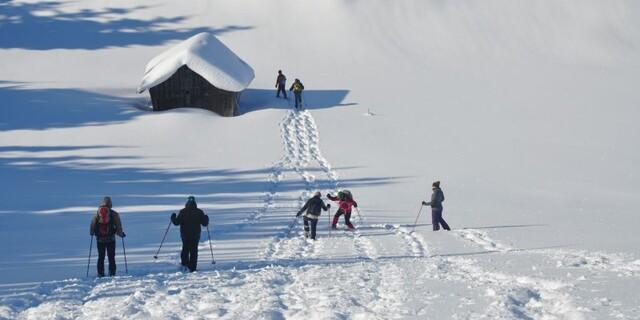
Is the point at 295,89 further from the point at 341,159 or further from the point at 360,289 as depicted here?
the point at 360,289

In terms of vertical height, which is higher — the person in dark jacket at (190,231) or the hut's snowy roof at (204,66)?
the hut's snowy roof at (204,66)

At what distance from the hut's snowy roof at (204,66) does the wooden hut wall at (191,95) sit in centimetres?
38

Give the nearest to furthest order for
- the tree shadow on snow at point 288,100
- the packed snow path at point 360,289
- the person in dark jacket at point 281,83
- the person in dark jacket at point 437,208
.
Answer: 1. the packed snow path at point 360,289
2. the person in dark jacket at point 437,208
3. the tree shadow on snow at point 288,100
4. the person in dark jacket at point 281,83

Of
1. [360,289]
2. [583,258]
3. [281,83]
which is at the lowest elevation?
[360,289]

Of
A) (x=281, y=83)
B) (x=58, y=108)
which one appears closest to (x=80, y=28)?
(x=58, y=108)

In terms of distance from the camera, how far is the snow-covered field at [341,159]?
11781 millimetres

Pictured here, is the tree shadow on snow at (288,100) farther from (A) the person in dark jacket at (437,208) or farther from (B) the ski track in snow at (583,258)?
(B) the ski track in snow at (583,258)

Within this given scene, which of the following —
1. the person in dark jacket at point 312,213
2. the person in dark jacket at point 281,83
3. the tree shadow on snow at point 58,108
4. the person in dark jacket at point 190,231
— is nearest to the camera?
the person in dark jacket at point 190,231

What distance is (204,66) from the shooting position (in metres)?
37.1

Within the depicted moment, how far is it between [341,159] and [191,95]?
9863 mm

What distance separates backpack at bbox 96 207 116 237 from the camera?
13930 mm

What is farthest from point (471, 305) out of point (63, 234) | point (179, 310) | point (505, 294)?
point (63, 234)

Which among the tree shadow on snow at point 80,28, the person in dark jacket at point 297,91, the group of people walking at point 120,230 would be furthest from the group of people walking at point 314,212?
the tree shadow on snow at point 80,28

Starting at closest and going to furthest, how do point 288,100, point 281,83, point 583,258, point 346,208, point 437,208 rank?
point 583,258, point 437,208, point 346,208, point 281,83, point 288,100
